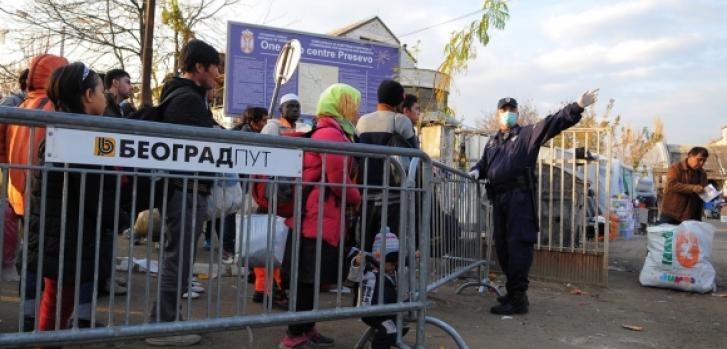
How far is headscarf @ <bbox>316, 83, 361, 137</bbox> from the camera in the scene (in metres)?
3.98

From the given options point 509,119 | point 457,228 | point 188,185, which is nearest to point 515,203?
point 457,228

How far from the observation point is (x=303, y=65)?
11.8 meters

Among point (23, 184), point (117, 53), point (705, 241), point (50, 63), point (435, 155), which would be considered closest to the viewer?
point (23, 184)

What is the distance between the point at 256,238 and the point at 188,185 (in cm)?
51

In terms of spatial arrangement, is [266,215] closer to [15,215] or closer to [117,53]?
[15,215]

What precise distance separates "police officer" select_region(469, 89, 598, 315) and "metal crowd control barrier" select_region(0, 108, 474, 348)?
1903 mm

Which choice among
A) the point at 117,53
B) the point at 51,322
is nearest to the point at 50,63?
the point at 51,322

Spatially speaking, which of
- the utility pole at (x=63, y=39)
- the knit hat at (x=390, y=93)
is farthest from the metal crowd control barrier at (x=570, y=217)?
the utility pole at (x=63, y=39)

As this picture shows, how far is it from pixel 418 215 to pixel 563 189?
13.0 feet

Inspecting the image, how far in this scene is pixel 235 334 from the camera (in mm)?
4316

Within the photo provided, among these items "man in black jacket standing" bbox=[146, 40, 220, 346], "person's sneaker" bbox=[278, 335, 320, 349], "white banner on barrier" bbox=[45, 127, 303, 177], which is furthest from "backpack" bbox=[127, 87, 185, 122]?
"person's sneaker" bbox=[278, 335, 320, 349]

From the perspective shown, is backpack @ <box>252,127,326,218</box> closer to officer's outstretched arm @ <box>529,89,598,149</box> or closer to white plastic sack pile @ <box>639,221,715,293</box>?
officer's outstretched arm @ <box>529,89,598,149</box>

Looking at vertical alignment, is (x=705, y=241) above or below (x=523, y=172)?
below

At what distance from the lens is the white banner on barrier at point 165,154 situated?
7.93 feet
